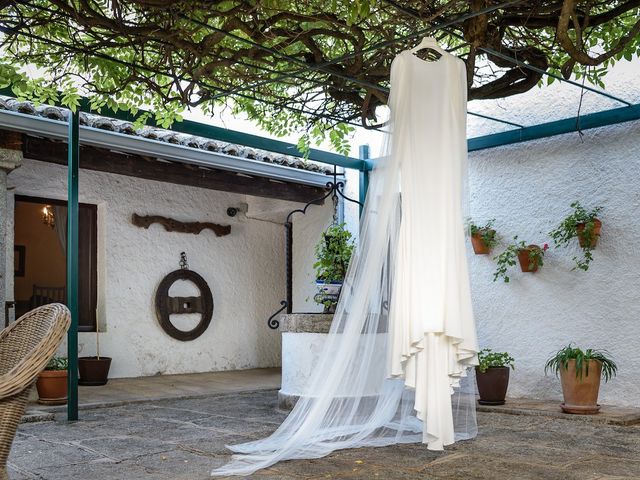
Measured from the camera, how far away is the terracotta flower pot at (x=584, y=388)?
4.87 m

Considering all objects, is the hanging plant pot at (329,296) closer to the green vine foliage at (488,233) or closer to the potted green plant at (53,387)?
the green vine foliage at (488,233)

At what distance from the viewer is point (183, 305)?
8188 mm

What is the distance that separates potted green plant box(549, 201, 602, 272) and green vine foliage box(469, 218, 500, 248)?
2.06 ft

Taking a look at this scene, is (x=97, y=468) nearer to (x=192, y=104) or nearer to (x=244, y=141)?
(x=192, y=104)

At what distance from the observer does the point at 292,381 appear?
522 cm

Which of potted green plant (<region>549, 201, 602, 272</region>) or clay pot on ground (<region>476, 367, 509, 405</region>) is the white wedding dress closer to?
clay pot on ground (<region>476, 367, 509, 405</region>)

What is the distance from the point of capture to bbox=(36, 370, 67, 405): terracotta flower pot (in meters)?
5.50

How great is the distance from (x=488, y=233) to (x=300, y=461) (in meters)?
3.43

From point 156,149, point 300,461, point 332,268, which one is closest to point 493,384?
point 332,268

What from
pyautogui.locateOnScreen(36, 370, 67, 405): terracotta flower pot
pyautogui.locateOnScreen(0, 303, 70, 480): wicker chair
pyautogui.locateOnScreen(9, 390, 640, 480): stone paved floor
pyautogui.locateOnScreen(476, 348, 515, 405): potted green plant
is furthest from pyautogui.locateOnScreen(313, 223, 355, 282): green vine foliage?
pyautogui.locateOnScreen(0, 303, 70, 480): wicker chair

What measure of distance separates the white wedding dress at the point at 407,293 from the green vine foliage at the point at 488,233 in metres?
2.91

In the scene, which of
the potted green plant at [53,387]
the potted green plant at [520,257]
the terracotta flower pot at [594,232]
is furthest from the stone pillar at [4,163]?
the terracotta flower pot at [594,232]

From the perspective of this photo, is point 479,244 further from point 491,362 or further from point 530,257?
point 491,362

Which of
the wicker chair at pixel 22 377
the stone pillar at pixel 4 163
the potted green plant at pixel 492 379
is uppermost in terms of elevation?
the stone pillar at pixel 4 163
